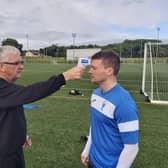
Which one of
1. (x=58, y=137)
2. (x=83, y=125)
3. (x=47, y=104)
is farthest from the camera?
(x=47, y=104)

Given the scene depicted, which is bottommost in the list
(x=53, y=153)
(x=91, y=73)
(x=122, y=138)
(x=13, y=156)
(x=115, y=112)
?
(x=53, y=153)

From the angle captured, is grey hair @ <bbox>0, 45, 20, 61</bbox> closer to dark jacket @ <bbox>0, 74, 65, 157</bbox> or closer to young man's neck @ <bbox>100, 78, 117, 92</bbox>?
dark jacket @ <bbox>0, 74, 65, 157</bbox>

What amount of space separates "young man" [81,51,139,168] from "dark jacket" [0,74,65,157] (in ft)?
1.33

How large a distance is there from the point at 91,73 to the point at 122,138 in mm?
611

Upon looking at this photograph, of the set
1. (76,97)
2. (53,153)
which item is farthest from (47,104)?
(53,153)

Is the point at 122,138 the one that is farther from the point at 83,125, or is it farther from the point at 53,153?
the point at 83,125

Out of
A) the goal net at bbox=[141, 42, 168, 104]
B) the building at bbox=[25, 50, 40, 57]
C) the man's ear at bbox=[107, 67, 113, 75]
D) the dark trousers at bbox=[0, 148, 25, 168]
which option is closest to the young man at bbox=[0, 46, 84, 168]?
the dark trousers at bbox=[0, 148, 25, 168]

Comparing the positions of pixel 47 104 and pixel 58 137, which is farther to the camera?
pixel 47 104

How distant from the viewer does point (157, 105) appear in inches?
417

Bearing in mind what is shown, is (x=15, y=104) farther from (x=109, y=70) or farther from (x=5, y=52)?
(x=109, y=70)

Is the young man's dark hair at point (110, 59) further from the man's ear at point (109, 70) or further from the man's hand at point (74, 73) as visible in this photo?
the man's hand at point (74, 73)

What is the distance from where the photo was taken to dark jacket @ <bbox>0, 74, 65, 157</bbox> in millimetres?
2395

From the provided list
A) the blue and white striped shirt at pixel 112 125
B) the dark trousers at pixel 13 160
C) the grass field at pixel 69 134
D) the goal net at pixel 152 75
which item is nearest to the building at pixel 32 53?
the goal net at pixel 152 75

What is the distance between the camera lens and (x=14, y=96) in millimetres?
2451
